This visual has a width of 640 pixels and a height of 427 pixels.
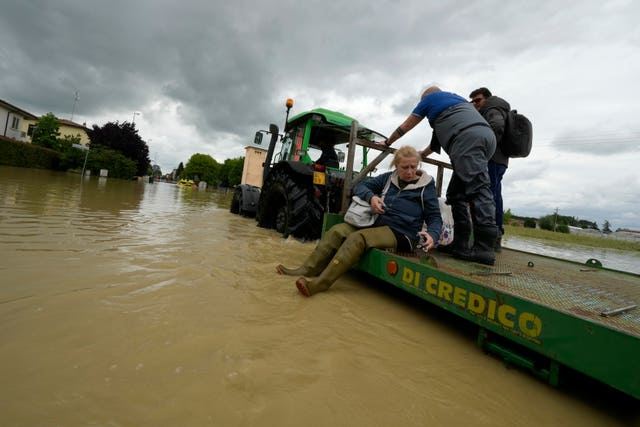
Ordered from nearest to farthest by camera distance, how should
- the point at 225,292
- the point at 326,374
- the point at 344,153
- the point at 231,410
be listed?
the point at 231,410, the point at 326,374, the point at 225,292, the point at 344,153

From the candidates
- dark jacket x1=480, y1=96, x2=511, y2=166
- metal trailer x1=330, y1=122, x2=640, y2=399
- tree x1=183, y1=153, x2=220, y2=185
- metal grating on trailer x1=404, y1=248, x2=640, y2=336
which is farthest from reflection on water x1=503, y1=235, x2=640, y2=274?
tree x1=183, y1=153, x2=220, y2=185

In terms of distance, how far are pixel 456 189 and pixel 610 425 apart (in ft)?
6.36

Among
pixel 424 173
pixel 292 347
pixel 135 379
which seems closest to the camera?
pixel 135 379

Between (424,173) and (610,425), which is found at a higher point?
(424,173)

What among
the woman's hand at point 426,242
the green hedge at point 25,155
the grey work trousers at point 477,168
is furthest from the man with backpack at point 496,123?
the green hedge at point 25,155

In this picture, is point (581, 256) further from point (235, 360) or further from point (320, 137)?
point (235, 360)

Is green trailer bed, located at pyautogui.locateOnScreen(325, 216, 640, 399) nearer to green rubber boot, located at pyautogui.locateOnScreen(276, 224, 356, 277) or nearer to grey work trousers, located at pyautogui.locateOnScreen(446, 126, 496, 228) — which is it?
green rubber boot, located at pyautogui.locateOnScreen(276, 224, 356, 277)

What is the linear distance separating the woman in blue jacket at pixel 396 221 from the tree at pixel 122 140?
32788mm

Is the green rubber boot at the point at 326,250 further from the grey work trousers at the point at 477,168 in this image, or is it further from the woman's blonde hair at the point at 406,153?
the grey work trousers at the point at 477,168

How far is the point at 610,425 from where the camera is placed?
48.6 inches

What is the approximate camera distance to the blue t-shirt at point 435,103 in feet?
8.92

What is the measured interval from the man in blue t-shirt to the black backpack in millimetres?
705

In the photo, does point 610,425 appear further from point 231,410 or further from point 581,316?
point 231,410

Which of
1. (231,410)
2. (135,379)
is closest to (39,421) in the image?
(135,379)
